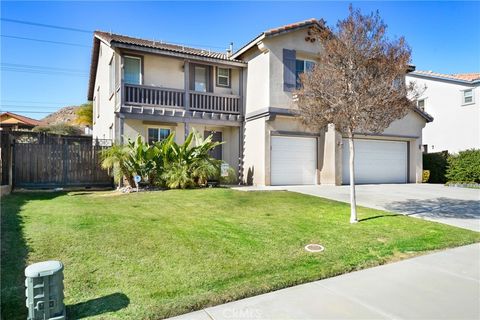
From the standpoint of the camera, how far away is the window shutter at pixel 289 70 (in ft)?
48.4

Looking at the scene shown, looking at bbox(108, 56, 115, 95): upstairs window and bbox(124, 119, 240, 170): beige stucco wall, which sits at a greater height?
bbox(108, 56, 115, 95): upstairs window

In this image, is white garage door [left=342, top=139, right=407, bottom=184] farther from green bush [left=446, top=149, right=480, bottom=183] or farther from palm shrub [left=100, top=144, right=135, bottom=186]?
palm shrub [left=100, top=144, right=135, bottom=186]

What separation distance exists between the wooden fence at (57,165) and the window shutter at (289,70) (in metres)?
8.44

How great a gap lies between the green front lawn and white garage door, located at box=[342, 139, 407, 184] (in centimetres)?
836

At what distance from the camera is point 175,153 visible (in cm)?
1307

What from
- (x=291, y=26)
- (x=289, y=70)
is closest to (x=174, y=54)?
(x=289, y=70)

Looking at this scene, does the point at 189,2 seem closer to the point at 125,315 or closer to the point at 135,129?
the point at 135,129

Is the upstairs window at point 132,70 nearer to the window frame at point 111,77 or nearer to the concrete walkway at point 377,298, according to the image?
the window frame at point 111,77

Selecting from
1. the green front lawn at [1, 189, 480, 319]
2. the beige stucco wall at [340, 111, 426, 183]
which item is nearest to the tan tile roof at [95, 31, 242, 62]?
the green front lawn at [1, 189, 480, 319]

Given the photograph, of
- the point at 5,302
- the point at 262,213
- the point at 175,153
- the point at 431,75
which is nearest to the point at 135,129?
the point at 175,153

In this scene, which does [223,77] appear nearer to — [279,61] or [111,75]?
[279,61]

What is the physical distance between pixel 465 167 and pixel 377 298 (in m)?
17.1

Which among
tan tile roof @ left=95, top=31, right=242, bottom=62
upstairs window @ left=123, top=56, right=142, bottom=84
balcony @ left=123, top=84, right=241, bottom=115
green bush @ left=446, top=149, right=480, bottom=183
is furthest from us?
green bush @ left=446, top=149, right=480, bottom=183

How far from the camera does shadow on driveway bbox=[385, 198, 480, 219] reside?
8906mm
